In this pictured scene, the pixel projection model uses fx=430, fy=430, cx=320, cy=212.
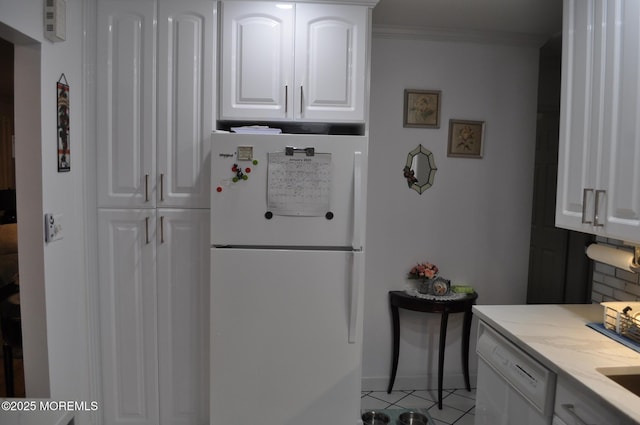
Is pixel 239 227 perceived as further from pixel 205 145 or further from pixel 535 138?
pixel 535 138

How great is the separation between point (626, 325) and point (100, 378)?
2.48 metres

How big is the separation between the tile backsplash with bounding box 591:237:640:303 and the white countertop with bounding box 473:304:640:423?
0.12 meters

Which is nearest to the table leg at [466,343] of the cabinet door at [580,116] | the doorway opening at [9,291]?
the cabinet door at [580,116]

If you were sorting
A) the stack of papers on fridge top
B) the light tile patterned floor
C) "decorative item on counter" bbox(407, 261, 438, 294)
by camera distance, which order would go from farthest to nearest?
"decorative item on counter" bbox(407, 261, 438, 294) → the light tile patterned floor → the stack of papers on fridge top

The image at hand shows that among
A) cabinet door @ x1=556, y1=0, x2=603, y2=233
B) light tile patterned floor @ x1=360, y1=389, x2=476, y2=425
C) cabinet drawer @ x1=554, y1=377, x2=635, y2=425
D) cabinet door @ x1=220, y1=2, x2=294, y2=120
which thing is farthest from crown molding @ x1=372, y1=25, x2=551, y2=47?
light tile patterned floor @ x1=360, y1=389, x2=476, y2=425

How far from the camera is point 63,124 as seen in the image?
1970mm

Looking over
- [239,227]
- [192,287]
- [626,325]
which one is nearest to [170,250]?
[192,287]

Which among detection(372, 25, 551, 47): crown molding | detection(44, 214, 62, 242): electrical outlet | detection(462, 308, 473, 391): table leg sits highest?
detection(372, 25, 551, 47): crown molding

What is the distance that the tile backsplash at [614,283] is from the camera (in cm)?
197

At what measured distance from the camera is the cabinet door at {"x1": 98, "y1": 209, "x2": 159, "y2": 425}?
2262mm

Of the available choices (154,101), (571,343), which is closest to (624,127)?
(571,343)

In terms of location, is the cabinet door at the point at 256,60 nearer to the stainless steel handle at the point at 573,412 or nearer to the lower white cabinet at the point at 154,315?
the lower white cabinet at the point at 154,315

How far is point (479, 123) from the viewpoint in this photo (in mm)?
3000

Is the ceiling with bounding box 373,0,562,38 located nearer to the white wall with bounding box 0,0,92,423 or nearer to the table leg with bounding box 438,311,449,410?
the white wall with bounding box 0,0,92,423
